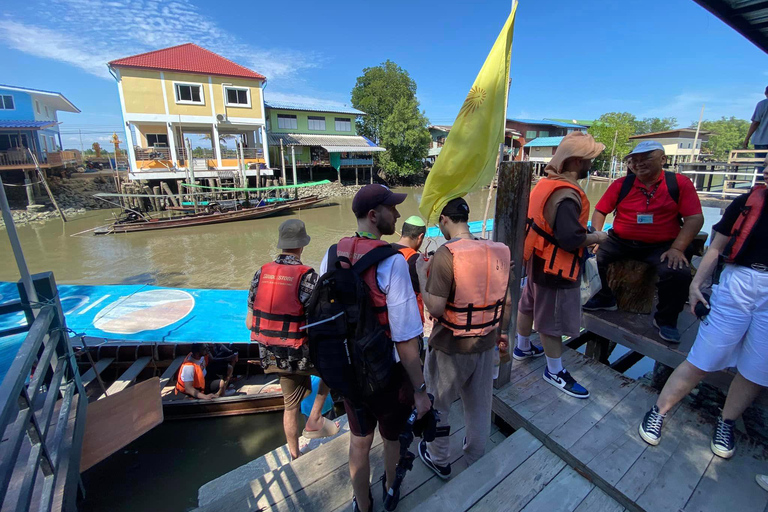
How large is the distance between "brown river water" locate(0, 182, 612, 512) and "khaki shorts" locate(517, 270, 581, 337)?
3.96 m

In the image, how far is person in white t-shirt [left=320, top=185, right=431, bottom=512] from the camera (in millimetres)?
1674

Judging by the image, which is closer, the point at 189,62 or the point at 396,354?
the point at 396,354

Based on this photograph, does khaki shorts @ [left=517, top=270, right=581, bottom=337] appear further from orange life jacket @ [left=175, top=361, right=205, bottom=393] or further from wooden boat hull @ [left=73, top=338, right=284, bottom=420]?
orange life jacket @ [left=175, top=361, right=205, bottom=393]

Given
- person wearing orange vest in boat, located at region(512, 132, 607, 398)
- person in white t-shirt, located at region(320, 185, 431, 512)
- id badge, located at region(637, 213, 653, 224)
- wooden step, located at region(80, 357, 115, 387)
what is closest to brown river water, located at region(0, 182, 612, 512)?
wooden step, located at region(80, 357, 115, 387)

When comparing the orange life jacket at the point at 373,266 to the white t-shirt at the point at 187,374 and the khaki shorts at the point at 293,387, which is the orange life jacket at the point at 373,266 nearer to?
the khaki shorts at the point at 293,387

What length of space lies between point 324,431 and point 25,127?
100.0 feet

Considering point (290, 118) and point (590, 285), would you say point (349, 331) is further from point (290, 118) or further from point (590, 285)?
point (290, 118)

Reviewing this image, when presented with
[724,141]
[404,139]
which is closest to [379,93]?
[404,139]

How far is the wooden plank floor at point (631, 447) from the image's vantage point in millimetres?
1839

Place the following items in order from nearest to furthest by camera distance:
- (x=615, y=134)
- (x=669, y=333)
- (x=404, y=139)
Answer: (x=669, y=333), (x=404, y=139), (x=615, y=134)

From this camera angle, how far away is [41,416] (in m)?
2.35

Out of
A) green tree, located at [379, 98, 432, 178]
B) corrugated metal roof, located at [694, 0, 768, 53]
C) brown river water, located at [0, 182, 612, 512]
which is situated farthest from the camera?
green tree, located at [379, 98, 432, 178]

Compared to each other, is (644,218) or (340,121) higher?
(340,121)

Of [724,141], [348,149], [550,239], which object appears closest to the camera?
[550,239]
